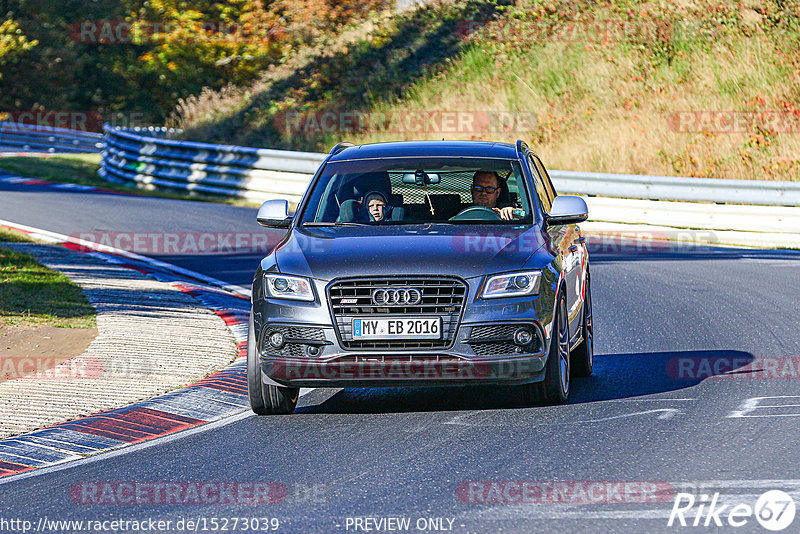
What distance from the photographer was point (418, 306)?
788cm

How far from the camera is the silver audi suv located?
25.8 feet

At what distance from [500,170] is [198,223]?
1331cm

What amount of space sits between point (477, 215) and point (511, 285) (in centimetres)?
123

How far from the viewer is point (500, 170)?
9.54 metres

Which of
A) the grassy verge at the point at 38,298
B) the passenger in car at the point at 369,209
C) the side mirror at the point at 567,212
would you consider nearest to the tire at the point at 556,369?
the side mirror at the point at 567,212

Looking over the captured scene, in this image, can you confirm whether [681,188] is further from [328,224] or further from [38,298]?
[328,224]

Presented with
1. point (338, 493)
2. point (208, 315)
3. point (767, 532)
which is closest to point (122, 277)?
point (208, 315)

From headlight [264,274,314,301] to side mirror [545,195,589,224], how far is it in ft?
6.48

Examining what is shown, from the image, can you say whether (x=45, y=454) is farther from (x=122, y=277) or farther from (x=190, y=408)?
(x=122, y=277)

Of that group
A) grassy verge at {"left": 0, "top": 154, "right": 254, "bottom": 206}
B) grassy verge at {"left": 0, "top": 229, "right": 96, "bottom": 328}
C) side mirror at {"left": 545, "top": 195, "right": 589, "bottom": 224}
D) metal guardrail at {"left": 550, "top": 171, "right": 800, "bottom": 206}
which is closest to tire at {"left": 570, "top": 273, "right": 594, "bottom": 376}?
side mirror at {"left": 545, "top": 195, "right": 589, "bottom": 224}

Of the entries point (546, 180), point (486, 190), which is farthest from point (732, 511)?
point (546, 180)

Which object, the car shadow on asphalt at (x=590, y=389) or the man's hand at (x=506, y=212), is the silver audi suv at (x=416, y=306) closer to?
the man's hand at (x=506, y=212)

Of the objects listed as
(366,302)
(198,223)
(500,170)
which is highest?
(500,170)

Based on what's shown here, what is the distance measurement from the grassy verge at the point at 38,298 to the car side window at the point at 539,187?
4597 millimetres
